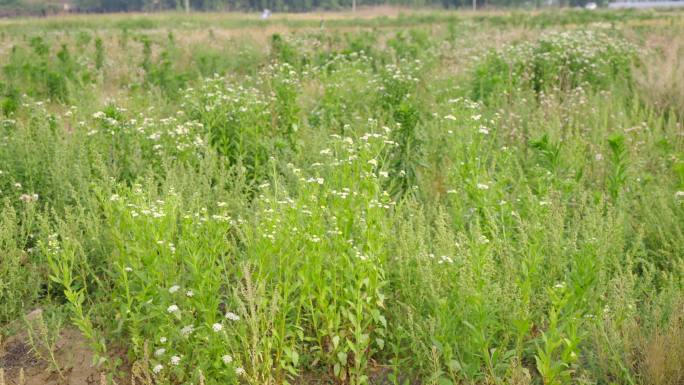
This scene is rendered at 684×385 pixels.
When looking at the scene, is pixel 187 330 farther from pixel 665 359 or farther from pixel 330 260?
pixel 665 359

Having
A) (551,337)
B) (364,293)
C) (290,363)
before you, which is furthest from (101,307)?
(551,337)

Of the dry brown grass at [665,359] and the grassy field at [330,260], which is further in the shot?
the grassy field at [330,260]

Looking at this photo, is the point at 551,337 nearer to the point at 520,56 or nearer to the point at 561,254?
the point at 561,254

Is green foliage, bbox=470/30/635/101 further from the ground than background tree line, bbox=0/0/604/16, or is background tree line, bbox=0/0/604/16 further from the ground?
background tree line, bbox=0/0/604/16

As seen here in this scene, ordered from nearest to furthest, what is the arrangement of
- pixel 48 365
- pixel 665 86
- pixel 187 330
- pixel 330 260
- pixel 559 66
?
pixel 187 330
pixel 330 260
pixel 48 365
pixel 665 86
pixel 559 66

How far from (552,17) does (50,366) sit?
30165mm

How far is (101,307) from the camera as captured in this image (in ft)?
14.4

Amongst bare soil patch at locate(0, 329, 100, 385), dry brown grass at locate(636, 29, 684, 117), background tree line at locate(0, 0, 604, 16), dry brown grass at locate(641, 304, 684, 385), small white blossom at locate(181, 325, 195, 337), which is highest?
background tree line at locate(0, 0, 604, 16)

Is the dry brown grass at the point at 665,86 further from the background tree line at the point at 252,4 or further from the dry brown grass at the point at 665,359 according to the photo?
the background tree line at the point at 252,4

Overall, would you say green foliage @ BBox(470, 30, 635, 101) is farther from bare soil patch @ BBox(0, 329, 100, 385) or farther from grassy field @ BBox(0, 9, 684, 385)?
bare soil patch @ BBox(0, 329, 100, 385)

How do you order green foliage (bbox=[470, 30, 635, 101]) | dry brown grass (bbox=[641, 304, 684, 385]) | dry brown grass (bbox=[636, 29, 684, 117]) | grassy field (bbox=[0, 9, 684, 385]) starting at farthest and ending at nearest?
green foliage (bbox=[470, 30, 635, 101]), dry brown grass (bbox=[636, 29, 684, 117]), grassy field (bbox=[0, 9, 684, 385]), dry brown grass (bbox=[641, 304, 684, 385])

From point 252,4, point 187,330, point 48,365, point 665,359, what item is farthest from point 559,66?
point 252,4

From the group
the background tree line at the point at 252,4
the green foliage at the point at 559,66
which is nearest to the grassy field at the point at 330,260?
the green foliage at the point at 559,66

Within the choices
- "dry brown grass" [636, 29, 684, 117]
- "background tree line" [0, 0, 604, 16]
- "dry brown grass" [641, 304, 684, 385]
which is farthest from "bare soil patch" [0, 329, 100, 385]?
"background tree line" [0, 0, 604, 16]
